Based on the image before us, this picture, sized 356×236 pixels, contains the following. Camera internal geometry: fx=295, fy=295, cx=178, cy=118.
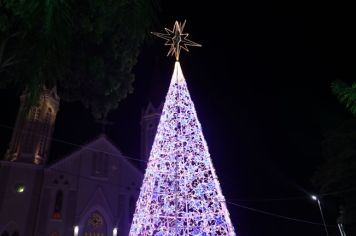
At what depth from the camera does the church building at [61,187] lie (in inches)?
917

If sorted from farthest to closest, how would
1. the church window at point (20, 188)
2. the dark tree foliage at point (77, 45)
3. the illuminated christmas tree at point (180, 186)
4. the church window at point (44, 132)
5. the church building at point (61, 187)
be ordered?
the church window at point (44, 132)
the church window at point (20, 188)
the church building at point (61, 187)
the illuminated christmas tree at point (180, 186)
the dark tree foliage at point (77, 45)

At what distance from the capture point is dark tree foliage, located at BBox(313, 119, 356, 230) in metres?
16.4

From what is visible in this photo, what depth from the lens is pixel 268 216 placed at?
1021 inches

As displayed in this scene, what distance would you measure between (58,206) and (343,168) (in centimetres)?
2129

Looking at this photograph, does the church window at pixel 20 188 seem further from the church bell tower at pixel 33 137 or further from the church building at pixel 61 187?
the church bell tower at pixel 33 137

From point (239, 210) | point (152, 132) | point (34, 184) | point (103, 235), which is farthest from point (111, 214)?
point (239, 210)

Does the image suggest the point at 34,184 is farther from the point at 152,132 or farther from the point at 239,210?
the point at 239,210

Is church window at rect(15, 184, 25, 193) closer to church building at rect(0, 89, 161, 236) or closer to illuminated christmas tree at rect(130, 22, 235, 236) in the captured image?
church building at rect(0, 89, 161, 236)

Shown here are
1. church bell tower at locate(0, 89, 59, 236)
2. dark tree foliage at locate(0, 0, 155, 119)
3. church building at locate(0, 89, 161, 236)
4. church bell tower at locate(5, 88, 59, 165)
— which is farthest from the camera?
church bell tower at locate(5, 88, 59, 165)

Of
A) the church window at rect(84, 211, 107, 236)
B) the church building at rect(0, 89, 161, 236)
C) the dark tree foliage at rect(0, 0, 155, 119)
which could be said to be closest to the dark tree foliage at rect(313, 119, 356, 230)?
the dark tree foliage at rect(0, 0, 155, 119)

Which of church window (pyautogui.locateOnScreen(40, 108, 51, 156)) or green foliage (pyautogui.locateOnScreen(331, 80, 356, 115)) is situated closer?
green foliage (pyautogui.locateOnScreen(331, 80, 356, 115))

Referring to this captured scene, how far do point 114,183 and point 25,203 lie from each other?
742cm

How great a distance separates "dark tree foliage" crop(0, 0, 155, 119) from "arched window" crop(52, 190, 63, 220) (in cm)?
1650

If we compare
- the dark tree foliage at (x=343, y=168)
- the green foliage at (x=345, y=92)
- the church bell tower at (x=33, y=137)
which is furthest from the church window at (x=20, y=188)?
the green foliage at (x=345, y=92)
